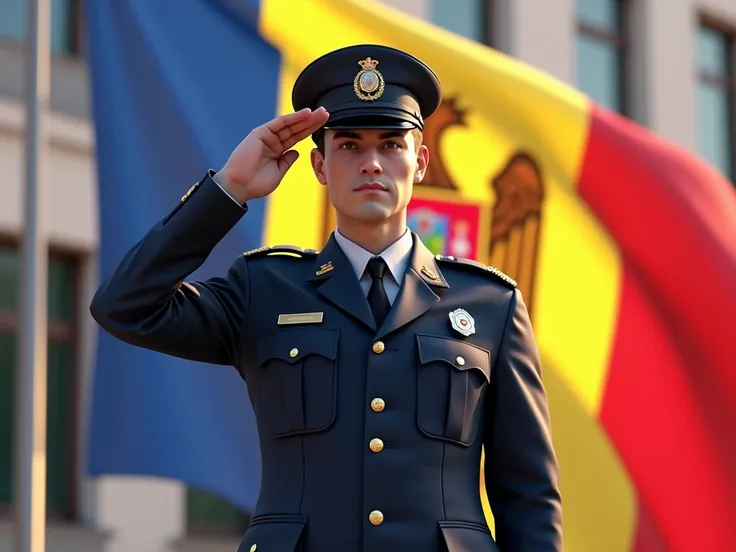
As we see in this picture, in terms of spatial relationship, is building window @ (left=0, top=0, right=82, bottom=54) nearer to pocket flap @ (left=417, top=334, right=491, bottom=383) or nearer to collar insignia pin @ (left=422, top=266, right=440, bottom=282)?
collar insignia pin @ (left=422, top=266, right=440, bottom=282)

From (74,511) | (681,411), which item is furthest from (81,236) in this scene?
(681,411)

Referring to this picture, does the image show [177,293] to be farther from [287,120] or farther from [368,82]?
[368,82]

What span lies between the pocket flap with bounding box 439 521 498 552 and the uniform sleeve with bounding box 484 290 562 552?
0.19 feet

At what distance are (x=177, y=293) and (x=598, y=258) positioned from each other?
→ 3148 millimetres

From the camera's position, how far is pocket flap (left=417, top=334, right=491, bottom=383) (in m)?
2.50

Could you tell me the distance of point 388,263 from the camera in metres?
2.58

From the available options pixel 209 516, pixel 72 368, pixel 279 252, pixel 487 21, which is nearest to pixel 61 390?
pixel 72 368

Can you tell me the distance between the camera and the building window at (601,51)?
1238cm

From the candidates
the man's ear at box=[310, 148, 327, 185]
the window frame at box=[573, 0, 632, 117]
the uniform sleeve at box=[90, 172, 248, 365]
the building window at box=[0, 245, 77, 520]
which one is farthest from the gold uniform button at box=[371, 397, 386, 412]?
the window frame at box=[573, 0, 632, 117]

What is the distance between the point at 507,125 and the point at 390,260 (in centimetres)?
293

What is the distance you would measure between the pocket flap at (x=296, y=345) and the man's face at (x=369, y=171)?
0.64 ft

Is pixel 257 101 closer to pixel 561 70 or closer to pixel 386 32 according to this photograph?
pixel 386 32

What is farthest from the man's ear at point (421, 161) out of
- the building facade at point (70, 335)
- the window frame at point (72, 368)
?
the window frame at point (72, 368)

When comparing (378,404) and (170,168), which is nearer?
(378,404)
